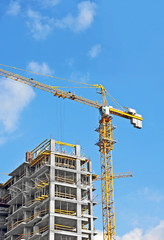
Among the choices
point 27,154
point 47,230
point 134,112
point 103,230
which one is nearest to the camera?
point 47,230

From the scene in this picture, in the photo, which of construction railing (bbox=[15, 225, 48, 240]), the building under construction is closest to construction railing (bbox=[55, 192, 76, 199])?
the building under construction

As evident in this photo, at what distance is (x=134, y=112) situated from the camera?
145500 mm

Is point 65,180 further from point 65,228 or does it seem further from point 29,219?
point 29,219

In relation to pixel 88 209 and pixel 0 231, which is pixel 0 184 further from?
pixel 88 209

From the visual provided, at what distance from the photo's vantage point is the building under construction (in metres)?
108

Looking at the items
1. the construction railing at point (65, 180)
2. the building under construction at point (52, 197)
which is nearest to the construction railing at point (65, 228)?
the building under construction at point (52, 197)

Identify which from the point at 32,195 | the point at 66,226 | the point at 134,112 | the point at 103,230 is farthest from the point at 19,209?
the point at 134,112

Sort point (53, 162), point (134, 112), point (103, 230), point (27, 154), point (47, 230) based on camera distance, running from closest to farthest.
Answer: point (47, 230), point (53, 162), point (27, 154), point (103, 230), point (134, 112)

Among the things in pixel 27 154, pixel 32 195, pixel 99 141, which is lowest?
pixel 32 195

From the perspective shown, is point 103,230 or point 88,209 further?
point 103,230

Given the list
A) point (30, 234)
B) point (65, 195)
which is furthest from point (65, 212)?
point (30, 234)

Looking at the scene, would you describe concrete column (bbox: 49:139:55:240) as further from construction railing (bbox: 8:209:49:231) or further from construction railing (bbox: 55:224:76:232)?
construction railing (bbox: 55:224:76:232)

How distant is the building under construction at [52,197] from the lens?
10769cm

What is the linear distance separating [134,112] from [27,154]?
3693cm
